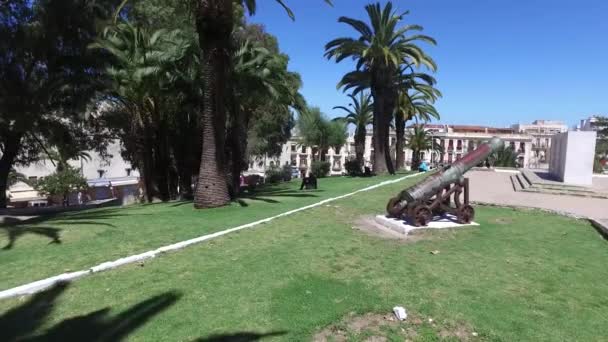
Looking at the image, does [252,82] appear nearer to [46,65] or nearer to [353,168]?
[46,65]

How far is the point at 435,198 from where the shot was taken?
8453 millimetres

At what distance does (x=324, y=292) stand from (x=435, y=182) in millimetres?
4595

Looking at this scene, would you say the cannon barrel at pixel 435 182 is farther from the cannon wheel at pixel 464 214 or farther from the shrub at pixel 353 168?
the shrub at pixel 353 168

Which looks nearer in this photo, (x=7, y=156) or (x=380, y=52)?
(x=7, y=156)

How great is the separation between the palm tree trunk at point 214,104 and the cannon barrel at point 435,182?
5005 millimetres

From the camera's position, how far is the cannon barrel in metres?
8.05

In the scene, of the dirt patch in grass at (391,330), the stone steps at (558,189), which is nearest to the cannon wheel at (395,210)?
the dirt patch in grass at (391,330)

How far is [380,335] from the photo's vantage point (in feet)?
11.8

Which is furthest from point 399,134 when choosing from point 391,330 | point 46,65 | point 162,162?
point 391,330

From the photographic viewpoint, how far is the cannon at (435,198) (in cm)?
788

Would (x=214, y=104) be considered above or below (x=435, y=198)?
above

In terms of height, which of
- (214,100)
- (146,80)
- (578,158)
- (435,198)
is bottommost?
(435,198)

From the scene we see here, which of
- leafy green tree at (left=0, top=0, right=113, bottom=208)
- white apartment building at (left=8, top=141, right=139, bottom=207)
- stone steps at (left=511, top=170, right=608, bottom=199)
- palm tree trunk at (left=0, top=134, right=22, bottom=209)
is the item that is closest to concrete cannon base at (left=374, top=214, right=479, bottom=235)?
stone steps at (left=511, top=170, right=608, bottom=199)

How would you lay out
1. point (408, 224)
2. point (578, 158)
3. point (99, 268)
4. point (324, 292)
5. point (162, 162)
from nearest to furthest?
point (324, 292)
point (99, 268)
point (408, 224)
point (162, 162)
point (578, 158)
